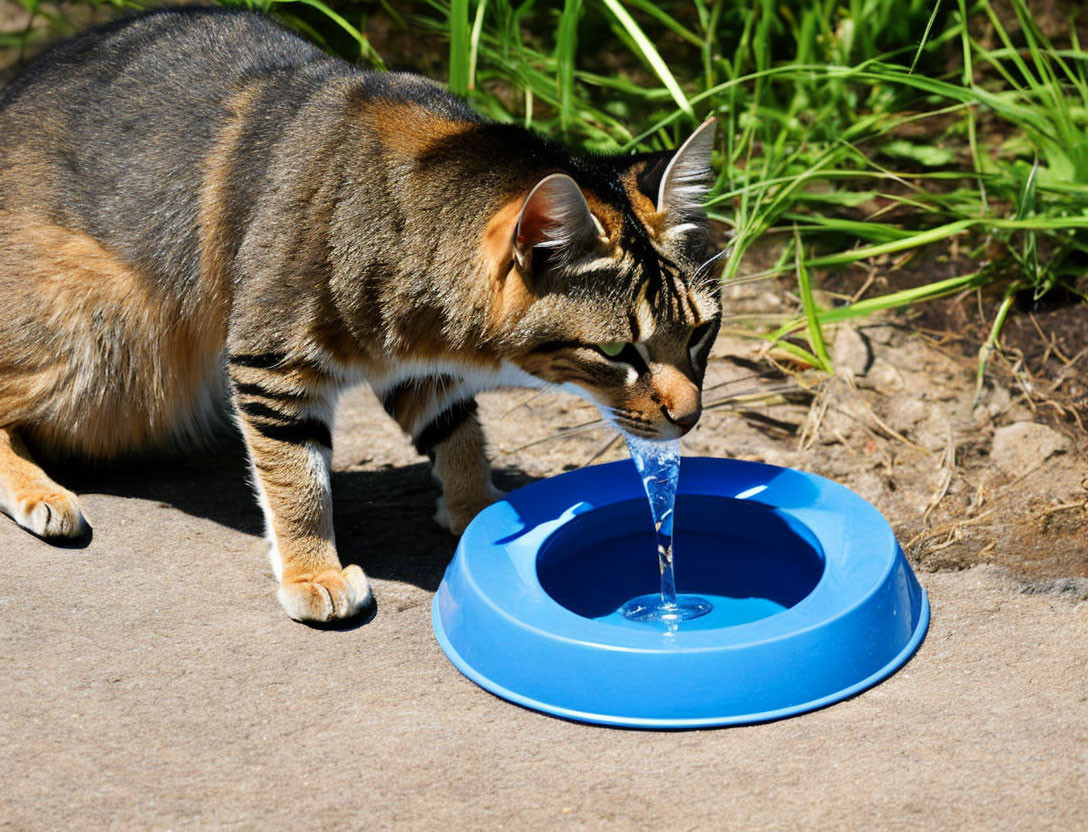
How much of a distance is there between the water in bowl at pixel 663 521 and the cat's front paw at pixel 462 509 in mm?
514

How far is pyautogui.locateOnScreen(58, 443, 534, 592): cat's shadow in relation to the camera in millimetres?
3361

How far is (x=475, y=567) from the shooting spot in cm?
282

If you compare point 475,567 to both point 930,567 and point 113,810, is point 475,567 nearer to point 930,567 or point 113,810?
point 113,810

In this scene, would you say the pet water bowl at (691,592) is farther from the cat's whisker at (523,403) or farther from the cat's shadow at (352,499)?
the cat's whisker at (523,403)

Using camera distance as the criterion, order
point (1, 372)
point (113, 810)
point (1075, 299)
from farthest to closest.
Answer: point (1075, 299) < point (1, 372) < point (113, 810)

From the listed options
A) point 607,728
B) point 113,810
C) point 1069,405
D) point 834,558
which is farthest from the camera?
point 1069,405

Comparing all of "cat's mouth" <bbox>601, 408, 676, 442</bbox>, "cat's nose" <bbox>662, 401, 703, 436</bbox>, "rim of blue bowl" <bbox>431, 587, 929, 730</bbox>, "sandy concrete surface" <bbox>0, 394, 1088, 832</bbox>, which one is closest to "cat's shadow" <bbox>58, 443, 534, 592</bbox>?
"sandy concrete surface" <bbox>0, 394, 1088, 832</bbox>

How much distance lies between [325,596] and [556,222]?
3.40 ft

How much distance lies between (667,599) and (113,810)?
4.50ft

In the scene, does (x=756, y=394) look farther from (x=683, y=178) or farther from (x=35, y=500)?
(x=35, y=500)

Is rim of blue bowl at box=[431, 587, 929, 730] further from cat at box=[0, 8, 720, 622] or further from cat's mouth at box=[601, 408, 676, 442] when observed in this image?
cat's mouth at box=[601, 408, 676, 442]

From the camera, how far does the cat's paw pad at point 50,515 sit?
10.3ft

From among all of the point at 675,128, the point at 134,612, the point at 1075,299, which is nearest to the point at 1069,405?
the point at 1075,299

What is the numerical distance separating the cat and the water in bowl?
0.12 m
